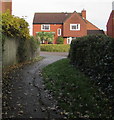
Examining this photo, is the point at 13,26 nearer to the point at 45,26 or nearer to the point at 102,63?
the point at 102,63

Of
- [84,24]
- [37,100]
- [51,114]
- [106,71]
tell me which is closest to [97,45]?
[106,71]

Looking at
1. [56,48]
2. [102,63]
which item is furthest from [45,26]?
[102,63]

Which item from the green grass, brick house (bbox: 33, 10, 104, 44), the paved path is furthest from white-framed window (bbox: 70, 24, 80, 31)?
the paved path

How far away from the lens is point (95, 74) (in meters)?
8.02

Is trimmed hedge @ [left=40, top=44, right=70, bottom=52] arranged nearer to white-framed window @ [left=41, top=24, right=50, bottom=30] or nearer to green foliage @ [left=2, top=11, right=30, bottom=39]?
white-framed window @ [left=41, top=24, right=50, bottom=30]

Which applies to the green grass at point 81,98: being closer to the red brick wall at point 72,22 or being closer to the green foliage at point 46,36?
the green foliage at point 46,36

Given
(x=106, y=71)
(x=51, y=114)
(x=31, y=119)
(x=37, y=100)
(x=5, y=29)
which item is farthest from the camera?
(x=5, y=29)

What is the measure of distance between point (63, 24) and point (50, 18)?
4.13 m

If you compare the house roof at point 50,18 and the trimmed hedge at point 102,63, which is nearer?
the trimmed hedge at point 102,63

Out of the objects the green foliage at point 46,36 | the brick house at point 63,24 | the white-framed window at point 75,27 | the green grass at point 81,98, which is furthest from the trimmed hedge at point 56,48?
the green grass at point 81,98

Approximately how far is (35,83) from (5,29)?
161 inches

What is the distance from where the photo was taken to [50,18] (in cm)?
4859

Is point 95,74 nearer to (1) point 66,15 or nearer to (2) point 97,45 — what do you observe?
(2) point 97,45

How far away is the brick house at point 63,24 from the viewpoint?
45938mm
